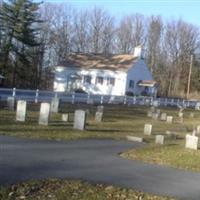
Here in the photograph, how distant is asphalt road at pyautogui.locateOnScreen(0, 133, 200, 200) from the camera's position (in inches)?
439

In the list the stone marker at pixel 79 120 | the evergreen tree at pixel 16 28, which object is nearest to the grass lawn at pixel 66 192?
the stone marker at pixel 79 120

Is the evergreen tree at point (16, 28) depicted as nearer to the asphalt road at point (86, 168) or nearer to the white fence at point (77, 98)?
the white fence at point (77, 98)

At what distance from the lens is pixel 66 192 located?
9.69 meters

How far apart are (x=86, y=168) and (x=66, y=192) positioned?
123 inches

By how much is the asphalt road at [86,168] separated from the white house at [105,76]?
179 feet

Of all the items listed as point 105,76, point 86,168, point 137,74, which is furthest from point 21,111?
point 137,74

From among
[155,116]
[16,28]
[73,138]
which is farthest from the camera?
[16,28]

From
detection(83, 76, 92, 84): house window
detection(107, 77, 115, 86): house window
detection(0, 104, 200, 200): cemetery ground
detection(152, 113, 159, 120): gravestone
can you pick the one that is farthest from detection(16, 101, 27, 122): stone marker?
detection(83, 76, 92, 84): house window

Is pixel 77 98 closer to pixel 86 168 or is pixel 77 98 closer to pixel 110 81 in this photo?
pixel 110 81

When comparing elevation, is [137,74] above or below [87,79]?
above

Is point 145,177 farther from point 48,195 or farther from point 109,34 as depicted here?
point 109,34

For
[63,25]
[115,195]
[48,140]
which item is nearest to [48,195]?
[115,195]

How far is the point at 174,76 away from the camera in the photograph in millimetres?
103125

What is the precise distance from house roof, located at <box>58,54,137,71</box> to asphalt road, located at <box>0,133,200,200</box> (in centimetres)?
5544
